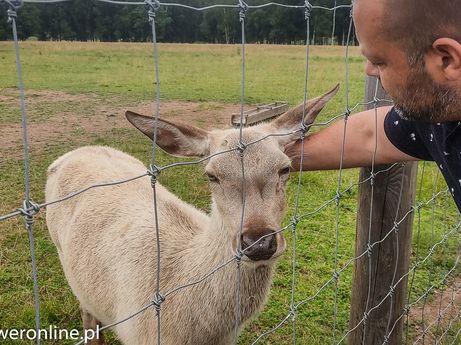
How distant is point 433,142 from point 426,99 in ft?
1.68

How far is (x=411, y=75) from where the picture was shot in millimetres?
1729

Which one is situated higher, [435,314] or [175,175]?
[175,175]

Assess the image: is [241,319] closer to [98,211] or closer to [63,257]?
[98,211]

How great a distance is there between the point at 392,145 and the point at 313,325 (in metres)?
1.92

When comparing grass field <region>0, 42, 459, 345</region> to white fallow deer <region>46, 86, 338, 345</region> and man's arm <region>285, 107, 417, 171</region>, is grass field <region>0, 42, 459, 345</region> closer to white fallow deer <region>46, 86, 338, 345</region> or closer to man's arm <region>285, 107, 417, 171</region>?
white fallow deer <region>46, 86, 338, 345</region>

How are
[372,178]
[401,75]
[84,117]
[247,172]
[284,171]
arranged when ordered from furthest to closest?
[84,117] → [372,178] → [284,171] → [247,172] → [401,75]

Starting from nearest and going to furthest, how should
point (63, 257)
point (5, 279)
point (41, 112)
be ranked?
point (63, 257), point (5, 279), point (41, 112)

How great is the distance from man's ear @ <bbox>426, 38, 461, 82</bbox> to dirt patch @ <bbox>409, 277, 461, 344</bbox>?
2.45 m

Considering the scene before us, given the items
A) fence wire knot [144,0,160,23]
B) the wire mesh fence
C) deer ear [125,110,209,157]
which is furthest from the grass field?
fence wire knot [144,0,160,23]

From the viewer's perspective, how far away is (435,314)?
4082mm

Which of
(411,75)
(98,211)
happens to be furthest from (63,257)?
(411,75)

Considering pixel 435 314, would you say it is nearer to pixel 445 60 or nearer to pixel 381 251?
pixel 381 251

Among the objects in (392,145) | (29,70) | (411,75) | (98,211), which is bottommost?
(29,70)

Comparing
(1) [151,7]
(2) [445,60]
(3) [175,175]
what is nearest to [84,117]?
(3) [175,175]
